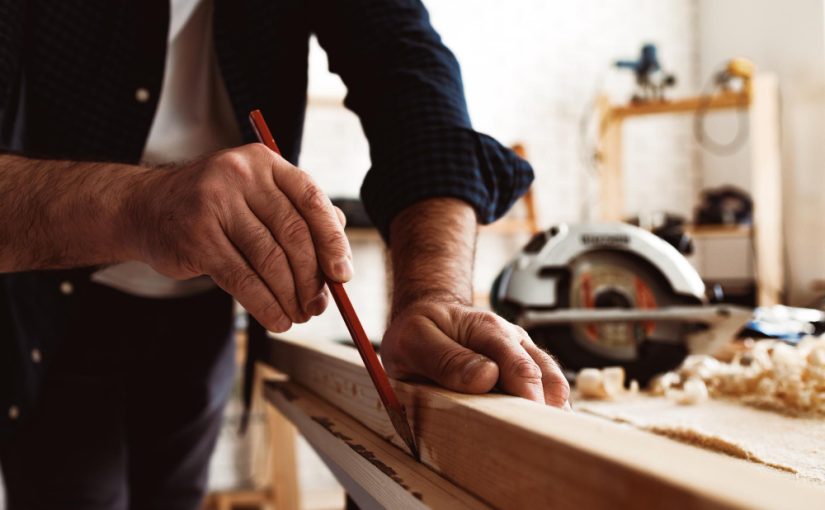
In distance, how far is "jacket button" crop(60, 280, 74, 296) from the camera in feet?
3.09

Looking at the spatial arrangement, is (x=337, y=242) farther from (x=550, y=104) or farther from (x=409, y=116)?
(x=550, y=104)

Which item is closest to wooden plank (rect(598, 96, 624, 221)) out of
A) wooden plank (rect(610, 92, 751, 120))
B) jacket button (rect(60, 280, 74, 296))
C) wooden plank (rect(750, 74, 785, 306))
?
wooden plank (rect(610, 92, 751, 120))

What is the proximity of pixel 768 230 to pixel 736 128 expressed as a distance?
0.98 meters

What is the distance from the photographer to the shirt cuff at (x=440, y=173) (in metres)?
0.71

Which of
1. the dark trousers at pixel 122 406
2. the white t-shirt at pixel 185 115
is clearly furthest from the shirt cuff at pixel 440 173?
the dark trousers at pixel 122 406

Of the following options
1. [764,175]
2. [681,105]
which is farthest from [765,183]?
[681,105]

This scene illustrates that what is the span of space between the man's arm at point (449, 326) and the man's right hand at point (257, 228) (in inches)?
3.8

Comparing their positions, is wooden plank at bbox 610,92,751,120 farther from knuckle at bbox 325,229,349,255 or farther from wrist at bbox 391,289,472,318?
knuckle at bbox 325,229,349,255

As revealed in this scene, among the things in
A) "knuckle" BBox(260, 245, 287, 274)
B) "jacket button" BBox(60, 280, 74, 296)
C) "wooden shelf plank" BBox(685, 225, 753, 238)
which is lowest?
"jacket button" BBox(60, 280, 74, 296)

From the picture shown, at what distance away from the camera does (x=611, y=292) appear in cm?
94

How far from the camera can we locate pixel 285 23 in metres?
0.88

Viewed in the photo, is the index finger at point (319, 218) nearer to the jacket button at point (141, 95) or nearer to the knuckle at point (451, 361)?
the knuckle at point (451, 361)

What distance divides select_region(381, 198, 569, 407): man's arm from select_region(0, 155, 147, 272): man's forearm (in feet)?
0.75

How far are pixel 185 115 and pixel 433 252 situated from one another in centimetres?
53
